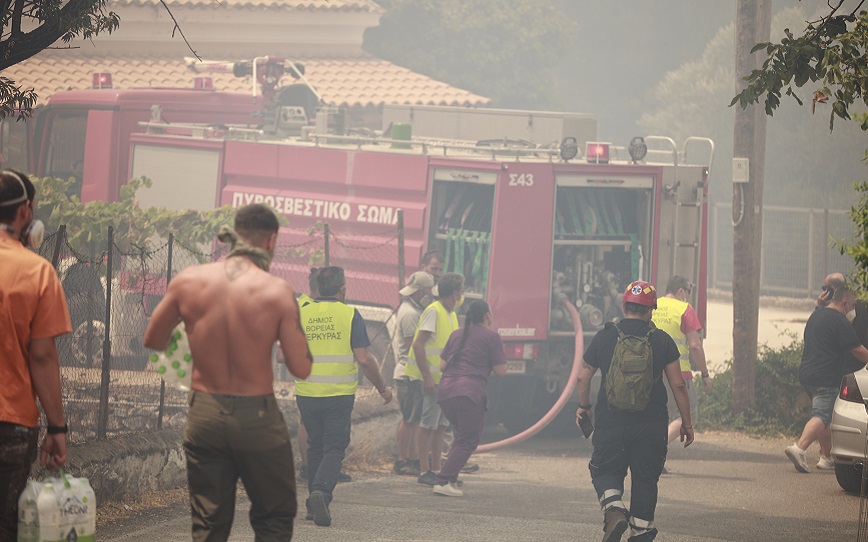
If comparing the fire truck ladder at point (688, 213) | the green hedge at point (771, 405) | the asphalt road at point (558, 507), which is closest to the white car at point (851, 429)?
the asphalt road at point (558, 507)

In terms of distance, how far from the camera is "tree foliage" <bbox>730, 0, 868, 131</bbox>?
7637 mm

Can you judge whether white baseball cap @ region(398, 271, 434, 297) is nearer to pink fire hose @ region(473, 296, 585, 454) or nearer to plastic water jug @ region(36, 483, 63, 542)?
pink fire hose @ region(473, 296, 585, 454)

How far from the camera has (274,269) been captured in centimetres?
1501

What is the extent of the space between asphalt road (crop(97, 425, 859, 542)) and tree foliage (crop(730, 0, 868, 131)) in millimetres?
2891

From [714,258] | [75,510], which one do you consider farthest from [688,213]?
[714,258]

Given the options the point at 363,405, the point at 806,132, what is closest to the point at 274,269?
the point at 363,405

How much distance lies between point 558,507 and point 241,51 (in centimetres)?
1925

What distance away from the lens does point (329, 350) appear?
920 cm

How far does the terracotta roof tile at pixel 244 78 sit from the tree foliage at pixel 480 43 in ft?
29.5

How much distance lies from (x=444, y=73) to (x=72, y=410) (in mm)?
29953

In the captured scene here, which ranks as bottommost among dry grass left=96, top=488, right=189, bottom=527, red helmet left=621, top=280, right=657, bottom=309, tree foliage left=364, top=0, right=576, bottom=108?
dry grass left=96, top=488, right=189, bottom=527

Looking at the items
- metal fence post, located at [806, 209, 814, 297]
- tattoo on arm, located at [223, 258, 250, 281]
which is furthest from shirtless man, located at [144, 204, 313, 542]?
metal fence post, located at [806, 209, 814, 297]

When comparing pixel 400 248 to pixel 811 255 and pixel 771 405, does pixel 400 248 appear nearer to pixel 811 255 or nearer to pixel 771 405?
pixel 771 405

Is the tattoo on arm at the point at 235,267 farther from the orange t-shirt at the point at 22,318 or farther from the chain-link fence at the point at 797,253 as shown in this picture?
the chain-link fence at the point at 797,253
